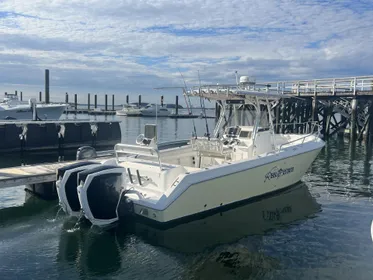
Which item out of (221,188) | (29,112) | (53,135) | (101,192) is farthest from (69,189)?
(29,112)

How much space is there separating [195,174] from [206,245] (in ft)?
5.16

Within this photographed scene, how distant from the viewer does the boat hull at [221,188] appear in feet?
26.3

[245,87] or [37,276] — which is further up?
[245,87]

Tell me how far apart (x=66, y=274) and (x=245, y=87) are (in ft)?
24.6

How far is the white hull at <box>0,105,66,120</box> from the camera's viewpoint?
33562 mm

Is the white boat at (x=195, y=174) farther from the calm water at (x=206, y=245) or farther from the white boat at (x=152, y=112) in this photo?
the white boat at (x=152, y=112)

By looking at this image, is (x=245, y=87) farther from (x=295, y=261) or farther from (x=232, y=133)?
(x=295, y=261)

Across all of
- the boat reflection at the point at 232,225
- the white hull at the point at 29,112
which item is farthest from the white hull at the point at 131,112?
the boat reflection at the point at 232,225

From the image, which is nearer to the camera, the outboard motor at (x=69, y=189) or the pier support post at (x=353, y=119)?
the outboard motor at (x=69, y=189)

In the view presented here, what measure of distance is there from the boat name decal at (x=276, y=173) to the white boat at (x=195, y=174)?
0.03 m

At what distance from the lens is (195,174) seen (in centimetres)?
839

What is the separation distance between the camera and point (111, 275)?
20.7ft

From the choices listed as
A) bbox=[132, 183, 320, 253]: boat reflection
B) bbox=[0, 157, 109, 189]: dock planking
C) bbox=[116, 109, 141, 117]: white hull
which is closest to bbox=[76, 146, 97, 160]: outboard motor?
bbox=[0, 157, 109, 189]: dock planking

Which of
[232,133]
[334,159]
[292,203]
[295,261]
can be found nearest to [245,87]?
[232,133]
